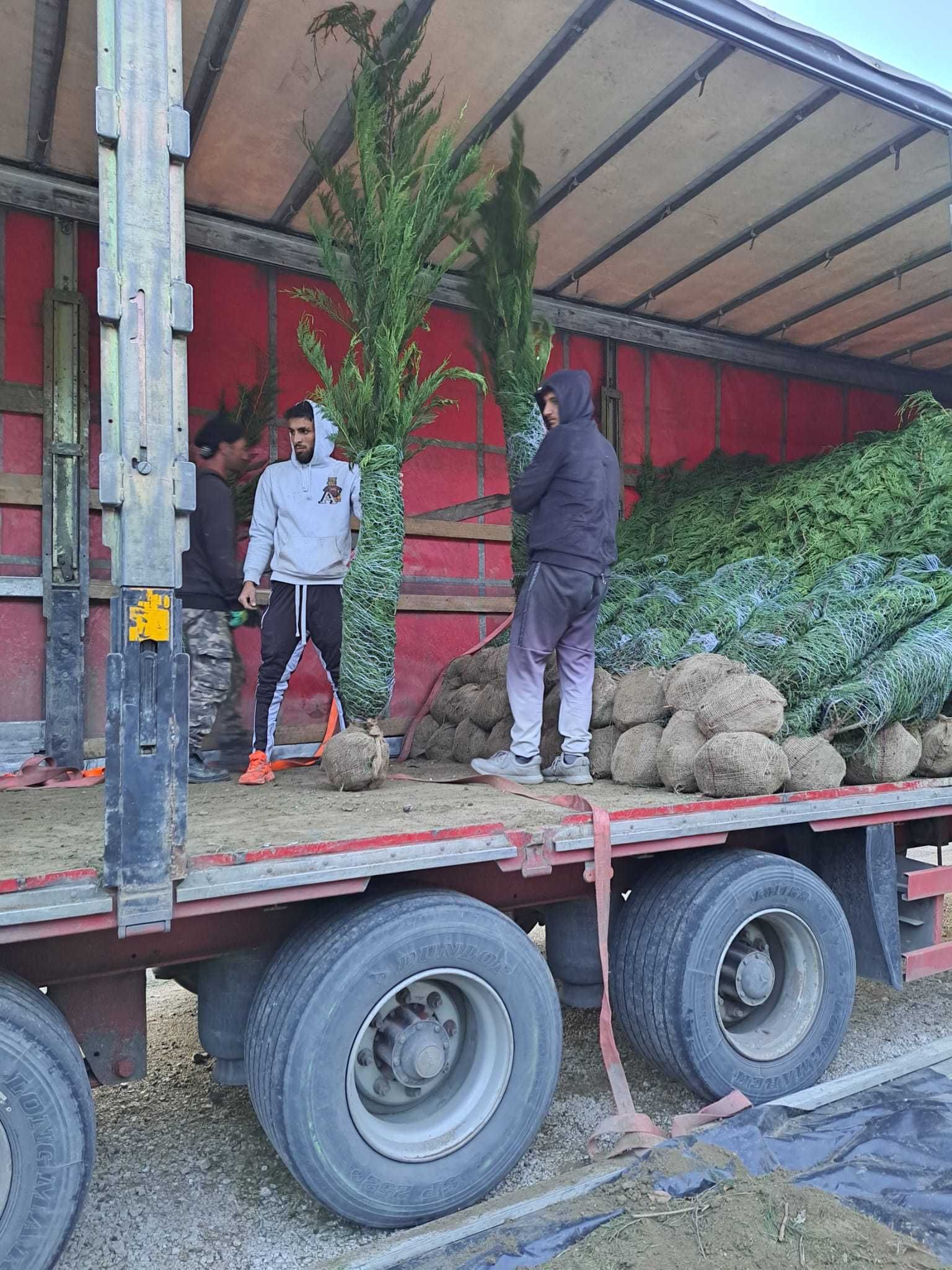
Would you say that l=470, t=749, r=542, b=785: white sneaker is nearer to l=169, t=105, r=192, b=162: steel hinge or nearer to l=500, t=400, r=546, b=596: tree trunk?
l=500, t=400, r=546, b=596: tree trunk

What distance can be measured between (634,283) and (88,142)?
151 inches

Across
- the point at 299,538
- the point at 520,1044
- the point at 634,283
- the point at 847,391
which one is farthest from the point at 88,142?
the point at 847,391

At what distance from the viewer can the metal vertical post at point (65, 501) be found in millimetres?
5336

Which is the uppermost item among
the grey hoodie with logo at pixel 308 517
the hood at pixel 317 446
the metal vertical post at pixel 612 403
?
the metal vertical post at pixel 612 403

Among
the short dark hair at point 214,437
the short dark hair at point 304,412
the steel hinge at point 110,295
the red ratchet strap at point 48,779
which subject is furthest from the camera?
the short dark hair at point 214,437

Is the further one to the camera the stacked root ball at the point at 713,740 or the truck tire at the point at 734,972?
the stacked root ball at the point at 713,740

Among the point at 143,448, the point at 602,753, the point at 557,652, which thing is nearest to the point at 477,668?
the point at 557,652

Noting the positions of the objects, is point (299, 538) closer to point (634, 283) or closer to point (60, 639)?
point (60, 639)

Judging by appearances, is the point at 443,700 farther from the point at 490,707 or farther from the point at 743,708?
the point at 743,708

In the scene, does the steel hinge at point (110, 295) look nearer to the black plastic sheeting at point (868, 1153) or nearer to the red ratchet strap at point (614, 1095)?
the red ratchet strap at point (614, 1095)

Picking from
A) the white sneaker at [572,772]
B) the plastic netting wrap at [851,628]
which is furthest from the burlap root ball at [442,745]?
the plastic netting wrap at [851,628]

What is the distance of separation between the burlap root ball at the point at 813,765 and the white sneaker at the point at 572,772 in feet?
2.93

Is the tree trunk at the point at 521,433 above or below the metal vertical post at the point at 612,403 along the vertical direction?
below

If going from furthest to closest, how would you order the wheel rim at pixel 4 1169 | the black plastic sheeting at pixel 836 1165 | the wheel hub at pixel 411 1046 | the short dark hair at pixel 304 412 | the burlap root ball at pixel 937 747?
the short dark hair at pixel 304 412 < the burlap root ball at pixel 937 747 < the wheel hub at pixel 411 1046 < the black plastic sheeting at pixel 836 1165 < the wheel rim at pixel 4 1169
